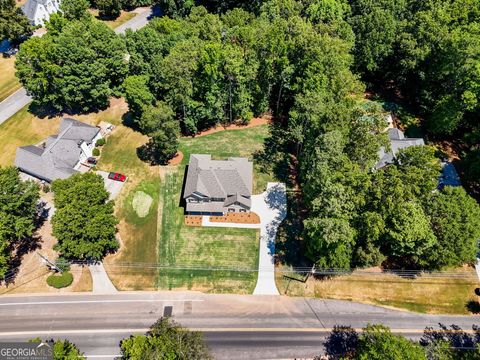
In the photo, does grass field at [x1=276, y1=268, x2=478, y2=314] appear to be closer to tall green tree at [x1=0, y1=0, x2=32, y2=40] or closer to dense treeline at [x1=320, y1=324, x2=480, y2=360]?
dense treeline at [x1=320, y1=324, x2=480, y2=360]

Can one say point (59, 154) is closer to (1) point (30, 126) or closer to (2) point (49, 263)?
(1) point (30, 126)

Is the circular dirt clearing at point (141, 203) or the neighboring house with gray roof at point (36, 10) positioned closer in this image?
the circular dirt clearing at point (141, 203)

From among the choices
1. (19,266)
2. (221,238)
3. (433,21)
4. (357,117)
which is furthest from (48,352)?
(433,21)

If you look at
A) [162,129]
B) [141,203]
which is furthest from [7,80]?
[141,203]

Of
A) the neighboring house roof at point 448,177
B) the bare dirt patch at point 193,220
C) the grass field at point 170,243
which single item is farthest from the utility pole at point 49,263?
the neighboring house roof at point 448,177

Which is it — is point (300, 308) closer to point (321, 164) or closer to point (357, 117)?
point (321, 164)

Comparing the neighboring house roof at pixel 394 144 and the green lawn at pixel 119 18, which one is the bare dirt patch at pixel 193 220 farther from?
the green lawn at pixel 119 18
